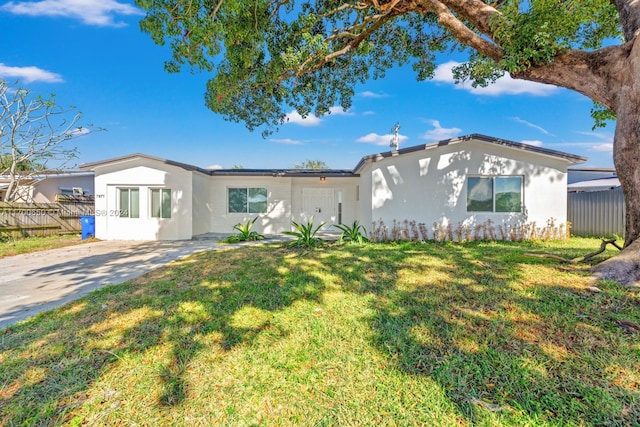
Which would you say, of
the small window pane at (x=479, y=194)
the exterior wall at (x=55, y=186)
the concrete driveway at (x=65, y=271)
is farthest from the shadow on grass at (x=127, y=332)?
the exterior wall at (x=55, y=186)

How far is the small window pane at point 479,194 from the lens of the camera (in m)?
8.98

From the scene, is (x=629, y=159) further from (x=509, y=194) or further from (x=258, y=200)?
(x=258, y=200)

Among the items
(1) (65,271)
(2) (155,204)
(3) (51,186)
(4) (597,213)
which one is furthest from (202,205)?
(4) (597,213)

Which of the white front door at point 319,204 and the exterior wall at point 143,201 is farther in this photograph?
the white front door at point 319,204

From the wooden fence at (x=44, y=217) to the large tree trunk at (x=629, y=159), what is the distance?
1642cm

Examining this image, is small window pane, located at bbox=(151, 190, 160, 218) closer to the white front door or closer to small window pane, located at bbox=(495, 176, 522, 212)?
the white front door

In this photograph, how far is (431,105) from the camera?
1407cm

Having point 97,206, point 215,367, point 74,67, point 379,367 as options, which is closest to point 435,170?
point 379,367

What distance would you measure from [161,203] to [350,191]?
7.95 metres

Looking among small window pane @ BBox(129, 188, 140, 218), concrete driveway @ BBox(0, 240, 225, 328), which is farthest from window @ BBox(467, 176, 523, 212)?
small window pane @ BBox(129, 188, 140, 218)

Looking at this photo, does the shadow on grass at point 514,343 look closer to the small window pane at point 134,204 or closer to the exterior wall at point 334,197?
the exterior wall at point 334,197

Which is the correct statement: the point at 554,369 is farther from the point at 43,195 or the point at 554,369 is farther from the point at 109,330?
the point at 43,195

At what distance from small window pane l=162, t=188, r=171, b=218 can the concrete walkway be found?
1745 millimetres

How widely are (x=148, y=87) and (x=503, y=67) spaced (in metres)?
14.5
